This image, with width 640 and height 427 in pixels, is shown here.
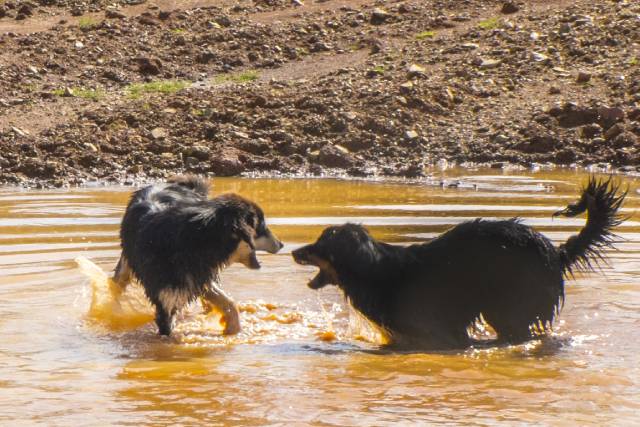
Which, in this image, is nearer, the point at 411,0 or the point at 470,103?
the point at 470,103

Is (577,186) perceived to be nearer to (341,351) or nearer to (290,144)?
(290,144)

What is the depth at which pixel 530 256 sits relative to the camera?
773 cm

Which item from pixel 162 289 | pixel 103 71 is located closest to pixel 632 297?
pixel 162 289

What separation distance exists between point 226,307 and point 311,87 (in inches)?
411

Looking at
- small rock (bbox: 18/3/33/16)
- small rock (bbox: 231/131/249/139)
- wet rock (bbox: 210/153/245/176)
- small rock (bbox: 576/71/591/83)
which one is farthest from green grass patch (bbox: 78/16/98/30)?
small rock (bbox: 576/71/591/83)

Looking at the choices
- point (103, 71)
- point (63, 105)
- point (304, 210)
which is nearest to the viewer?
point (304, 210)

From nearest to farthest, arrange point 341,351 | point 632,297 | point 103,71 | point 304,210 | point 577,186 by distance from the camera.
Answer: point 341,351, point 632,297, point 304,210, point 577,186, point 103,71

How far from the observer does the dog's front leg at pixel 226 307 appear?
831 centimetres

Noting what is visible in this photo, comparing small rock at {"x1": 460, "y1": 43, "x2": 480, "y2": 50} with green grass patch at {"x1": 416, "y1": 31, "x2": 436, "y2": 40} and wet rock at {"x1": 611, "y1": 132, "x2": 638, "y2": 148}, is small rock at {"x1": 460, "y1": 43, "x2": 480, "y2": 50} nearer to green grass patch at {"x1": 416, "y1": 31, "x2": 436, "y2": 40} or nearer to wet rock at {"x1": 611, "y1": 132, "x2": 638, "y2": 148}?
green grass patch at {"x1": 416, "y1": 31, "x2": 436, "y2": 40}

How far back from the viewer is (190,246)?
794 centimetres

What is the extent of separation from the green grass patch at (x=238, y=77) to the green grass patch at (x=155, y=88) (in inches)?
20.8

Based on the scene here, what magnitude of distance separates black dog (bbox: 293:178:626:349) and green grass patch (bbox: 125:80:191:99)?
1103 centimetres

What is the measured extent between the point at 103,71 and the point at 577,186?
8565 mm

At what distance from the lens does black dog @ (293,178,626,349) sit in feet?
25.4
